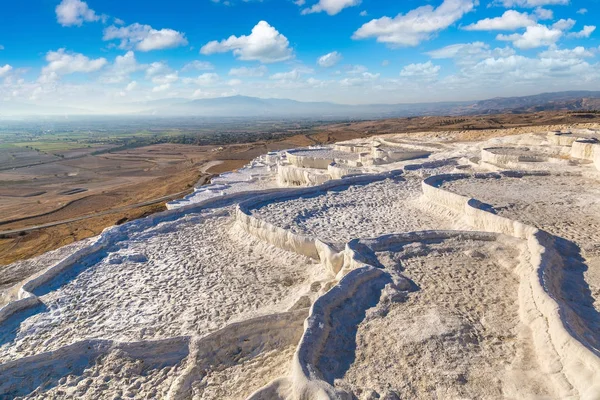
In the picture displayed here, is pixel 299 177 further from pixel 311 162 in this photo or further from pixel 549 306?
pixel 549 306

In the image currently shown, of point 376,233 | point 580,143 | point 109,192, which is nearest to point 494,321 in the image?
point 376,233

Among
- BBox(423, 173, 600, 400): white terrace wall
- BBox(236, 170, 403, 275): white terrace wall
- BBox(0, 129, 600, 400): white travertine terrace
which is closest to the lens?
BBox(423, 173, 600, 400): white terrace wall

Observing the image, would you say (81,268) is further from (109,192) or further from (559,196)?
(109,192)

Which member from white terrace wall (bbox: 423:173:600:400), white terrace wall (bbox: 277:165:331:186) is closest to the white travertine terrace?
white terrace wall (bbox: 423:173:600:400)

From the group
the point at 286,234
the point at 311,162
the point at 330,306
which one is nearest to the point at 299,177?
the point at 311,162

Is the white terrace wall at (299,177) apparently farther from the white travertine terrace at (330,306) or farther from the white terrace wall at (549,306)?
the white terrace wall at (549,306)

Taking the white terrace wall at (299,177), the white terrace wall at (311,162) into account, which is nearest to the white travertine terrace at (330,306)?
the white terrace wall at (299,177)

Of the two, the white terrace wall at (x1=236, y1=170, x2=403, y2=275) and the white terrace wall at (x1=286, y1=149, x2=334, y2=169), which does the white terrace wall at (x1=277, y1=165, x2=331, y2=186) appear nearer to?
the white terrace wall at (x1=286, y1=149, x2=334, y2=169)
